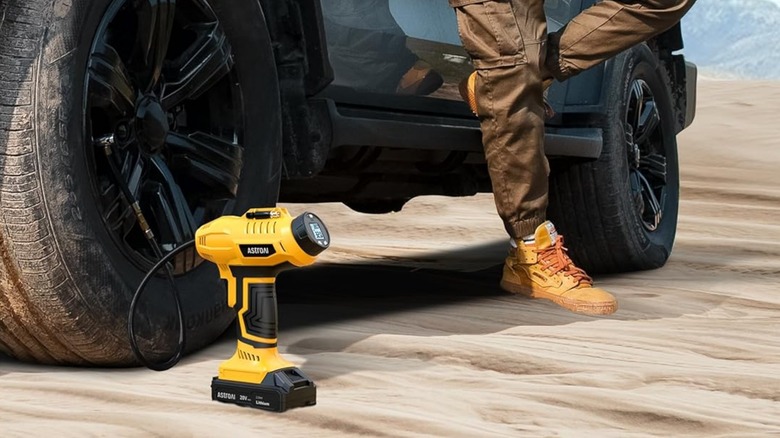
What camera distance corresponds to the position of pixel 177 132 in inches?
101

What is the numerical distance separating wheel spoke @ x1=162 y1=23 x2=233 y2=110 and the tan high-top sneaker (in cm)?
123

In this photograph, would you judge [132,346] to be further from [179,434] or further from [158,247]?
[179,434]

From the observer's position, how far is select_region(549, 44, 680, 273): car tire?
4.33m

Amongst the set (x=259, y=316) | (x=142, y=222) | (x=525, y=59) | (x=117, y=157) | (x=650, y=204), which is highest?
(x=525, y=59)

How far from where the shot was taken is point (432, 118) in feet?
10.8

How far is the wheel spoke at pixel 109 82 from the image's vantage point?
2.30 m

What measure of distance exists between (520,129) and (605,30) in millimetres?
360

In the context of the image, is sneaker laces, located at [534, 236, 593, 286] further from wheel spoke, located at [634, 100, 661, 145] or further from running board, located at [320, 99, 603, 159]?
wheel spoke, located at [634, 100, 661, 145]

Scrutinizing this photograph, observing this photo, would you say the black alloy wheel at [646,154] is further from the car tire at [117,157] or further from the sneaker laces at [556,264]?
the car tire at [117,157]

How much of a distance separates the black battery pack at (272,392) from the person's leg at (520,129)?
54.2 inches

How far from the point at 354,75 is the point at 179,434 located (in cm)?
131

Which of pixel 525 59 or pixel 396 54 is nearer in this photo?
pixel 396 54

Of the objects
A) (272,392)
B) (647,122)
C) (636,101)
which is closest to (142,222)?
(272,392)

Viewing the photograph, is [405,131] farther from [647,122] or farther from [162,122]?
[647,122]
